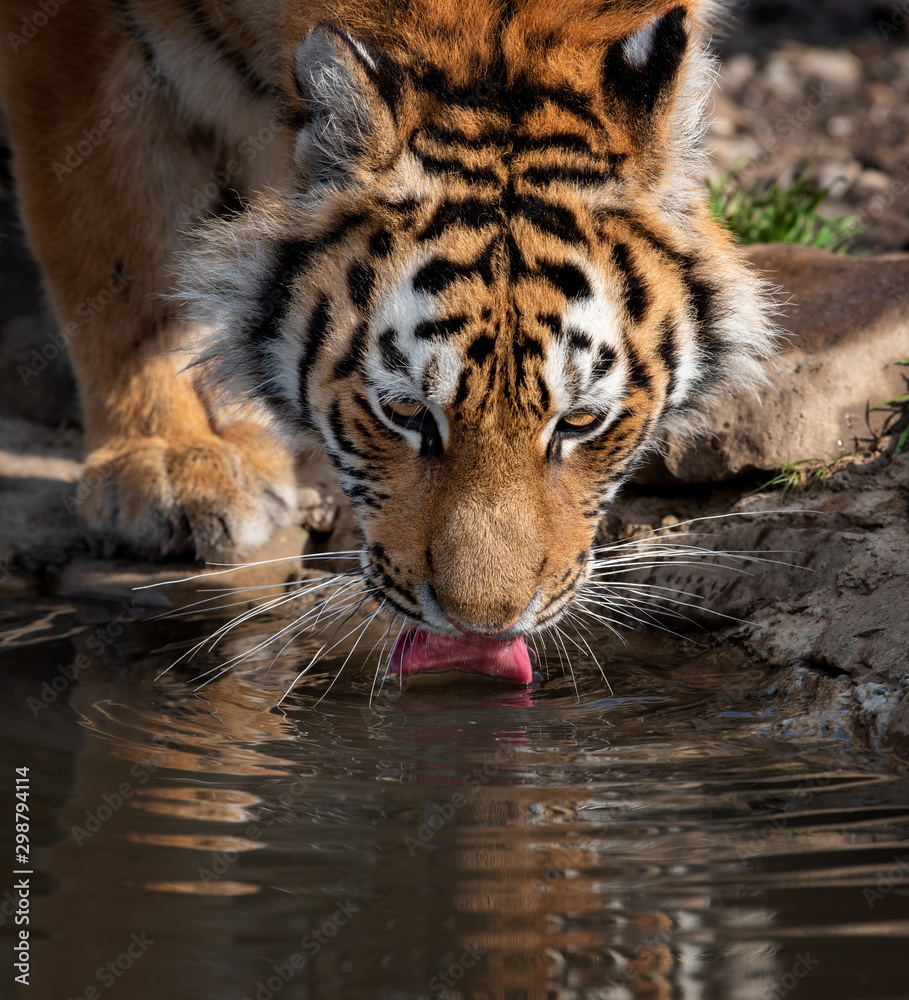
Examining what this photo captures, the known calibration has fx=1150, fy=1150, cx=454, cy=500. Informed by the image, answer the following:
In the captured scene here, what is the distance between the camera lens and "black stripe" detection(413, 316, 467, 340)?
215cm

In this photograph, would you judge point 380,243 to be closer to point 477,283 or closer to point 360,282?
point 360,282

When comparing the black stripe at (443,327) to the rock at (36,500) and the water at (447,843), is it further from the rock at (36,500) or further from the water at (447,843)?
the rock at (36,500)

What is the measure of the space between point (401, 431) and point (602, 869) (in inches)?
37.6

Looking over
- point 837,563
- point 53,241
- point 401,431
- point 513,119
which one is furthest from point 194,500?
point 837,563

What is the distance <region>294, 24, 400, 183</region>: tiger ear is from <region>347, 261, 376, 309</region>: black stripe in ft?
0.68

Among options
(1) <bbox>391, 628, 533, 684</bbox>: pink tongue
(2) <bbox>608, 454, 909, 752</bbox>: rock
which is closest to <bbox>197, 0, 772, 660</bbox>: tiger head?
(1) <bbox>391, 628, 533, 684</bbox>: pink tongue

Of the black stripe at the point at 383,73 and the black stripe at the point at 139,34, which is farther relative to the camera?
the black stripe at the point at 139,34

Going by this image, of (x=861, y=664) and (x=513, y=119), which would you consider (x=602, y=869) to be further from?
(x=513, y=119)

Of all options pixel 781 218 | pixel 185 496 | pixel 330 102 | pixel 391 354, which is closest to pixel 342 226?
pixel 330 102

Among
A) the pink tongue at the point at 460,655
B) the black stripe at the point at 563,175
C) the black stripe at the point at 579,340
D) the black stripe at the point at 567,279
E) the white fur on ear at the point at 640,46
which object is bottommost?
the pink tongue at the point at 460,655

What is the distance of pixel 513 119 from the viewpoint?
91.7 inches

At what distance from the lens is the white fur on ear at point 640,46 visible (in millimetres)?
2188

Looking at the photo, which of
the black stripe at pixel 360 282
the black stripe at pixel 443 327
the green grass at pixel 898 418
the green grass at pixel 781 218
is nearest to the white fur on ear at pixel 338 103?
the black stripe at pixel 360 282

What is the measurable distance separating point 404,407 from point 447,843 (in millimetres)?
840
